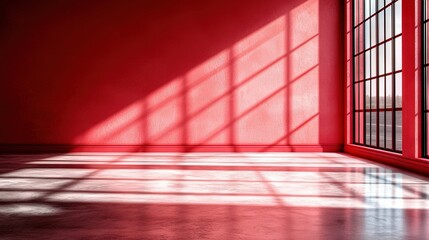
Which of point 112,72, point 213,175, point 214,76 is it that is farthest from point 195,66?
point 213,175

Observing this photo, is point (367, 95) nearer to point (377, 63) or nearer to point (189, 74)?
point (377, 63)

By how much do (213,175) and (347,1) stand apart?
6105 millimetres

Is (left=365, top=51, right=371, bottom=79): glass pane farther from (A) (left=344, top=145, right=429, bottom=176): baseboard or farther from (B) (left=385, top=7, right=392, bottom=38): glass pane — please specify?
(A) (left=344, top=145, right=429, bottom=176): baseboard

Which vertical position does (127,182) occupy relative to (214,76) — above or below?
below

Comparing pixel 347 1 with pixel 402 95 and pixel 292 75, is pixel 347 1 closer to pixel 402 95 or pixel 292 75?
pixel 292 75

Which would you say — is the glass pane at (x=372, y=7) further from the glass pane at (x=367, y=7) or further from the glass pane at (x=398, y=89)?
the glass pane at (x=398, y=89)

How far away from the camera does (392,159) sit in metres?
8.11

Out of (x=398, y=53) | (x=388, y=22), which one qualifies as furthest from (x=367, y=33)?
(x=398, y=53)

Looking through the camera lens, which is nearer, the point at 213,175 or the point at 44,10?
the point at 213,175

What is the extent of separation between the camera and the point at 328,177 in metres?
6.72

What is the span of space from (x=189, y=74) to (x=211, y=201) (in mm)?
6588

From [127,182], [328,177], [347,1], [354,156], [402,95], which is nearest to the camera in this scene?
[127,182]

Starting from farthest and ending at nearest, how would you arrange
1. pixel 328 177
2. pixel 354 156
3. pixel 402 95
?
pixel 354 156 < pixel 402 95 < pixel 328 177

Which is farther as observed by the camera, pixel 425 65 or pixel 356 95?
pixel 356 95
